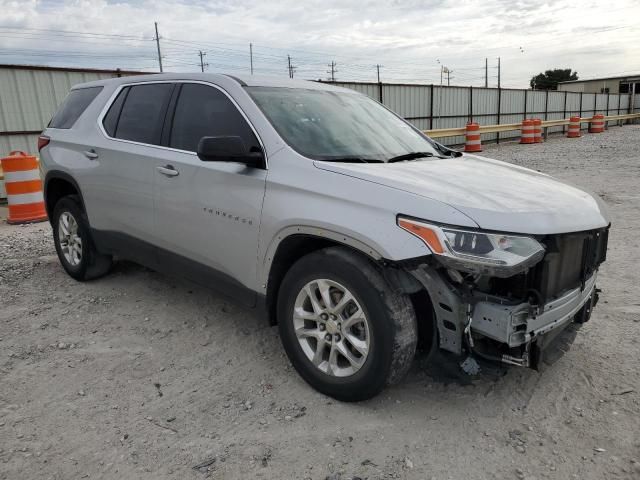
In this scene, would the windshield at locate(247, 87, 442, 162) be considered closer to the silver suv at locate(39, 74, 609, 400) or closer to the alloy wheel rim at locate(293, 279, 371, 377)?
the silver suv at locate(39, 74, 609, 400)

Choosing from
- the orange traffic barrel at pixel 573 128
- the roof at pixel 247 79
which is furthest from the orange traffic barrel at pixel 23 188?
the orange traffic barrel at pixel 573 128

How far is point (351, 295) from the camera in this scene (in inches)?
106

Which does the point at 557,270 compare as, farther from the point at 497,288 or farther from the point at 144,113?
the point at 144,113

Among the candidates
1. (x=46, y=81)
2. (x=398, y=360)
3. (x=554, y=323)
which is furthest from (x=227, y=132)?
(x=46, y=81)

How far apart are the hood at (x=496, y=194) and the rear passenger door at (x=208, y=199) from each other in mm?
589

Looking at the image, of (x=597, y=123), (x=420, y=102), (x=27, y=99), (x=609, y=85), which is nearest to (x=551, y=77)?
(x=609, y=85)

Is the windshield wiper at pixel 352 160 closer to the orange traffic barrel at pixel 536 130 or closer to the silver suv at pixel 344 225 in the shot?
the silver suv at pixel 344 225

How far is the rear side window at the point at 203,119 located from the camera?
3.32 metres

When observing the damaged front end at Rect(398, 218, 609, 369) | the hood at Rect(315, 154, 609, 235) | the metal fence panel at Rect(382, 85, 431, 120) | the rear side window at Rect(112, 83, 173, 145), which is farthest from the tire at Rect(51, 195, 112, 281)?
the metal fence panel at Rect(382, 85, 431, 120)

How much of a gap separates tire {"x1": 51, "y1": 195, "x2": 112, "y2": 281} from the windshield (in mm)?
2310

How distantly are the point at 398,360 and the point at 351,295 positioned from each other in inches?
16.0

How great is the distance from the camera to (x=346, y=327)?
9.07ft

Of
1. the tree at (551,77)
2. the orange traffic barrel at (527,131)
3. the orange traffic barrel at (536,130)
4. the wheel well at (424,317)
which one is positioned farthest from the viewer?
the tree at (551,77)

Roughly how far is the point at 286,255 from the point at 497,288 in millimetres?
1187
